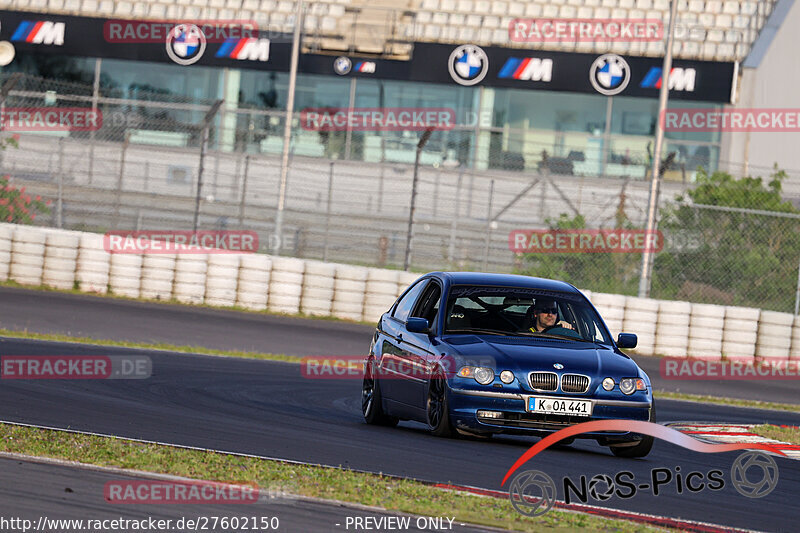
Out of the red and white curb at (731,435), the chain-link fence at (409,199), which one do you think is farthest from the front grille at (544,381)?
the chain-link fence at (409,199)

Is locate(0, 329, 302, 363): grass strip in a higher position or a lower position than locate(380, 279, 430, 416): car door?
lower

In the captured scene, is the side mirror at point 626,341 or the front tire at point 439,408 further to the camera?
Result: the side mirror at point 626,341

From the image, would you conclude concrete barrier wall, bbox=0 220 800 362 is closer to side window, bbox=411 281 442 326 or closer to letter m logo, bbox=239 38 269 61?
side window, bbox=411 281 442 326

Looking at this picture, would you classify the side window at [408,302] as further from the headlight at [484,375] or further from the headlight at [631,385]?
the headlight at [631,385]

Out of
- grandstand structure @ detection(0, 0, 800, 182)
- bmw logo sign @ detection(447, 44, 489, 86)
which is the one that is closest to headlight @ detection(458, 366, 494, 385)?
grandstand structure @ detection(0, 0, 800, 182)

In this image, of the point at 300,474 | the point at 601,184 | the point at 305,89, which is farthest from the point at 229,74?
the point at 300,474

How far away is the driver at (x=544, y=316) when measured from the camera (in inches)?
404

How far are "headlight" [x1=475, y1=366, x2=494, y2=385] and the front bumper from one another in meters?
0.08

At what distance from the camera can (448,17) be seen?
108ft

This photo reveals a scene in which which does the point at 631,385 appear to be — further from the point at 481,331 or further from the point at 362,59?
the point at 362,59

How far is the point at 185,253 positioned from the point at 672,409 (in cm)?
917

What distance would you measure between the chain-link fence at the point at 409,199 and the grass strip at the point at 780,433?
912 cm

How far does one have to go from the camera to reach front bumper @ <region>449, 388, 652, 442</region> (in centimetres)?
924

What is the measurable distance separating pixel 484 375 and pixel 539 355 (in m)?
0.45
